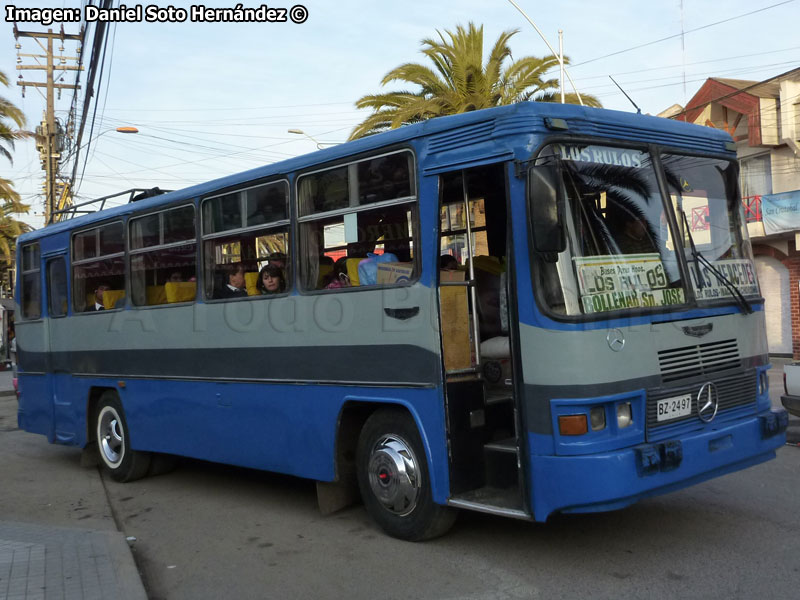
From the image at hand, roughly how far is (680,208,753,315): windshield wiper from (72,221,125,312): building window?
20.1ft

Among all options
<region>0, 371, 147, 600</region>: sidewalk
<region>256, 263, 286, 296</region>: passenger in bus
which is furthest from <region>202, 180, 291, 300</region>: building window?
<region>0, 371, 147, 600</region>: sidewalk

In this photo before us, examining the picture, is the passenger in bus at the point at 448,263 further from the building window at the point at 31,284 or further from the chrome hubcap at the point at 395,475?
the building window at the point at 31,284

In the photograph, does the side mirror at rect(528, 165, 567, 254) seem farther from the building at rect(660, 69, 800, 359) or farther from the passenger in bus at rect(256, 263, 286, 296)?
the building at rect(660, 69, 800, 359)

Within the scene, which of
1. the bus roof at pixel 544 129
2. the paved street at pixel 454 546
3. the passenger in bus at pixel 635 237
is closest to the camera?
the paved street at pixel 454 546

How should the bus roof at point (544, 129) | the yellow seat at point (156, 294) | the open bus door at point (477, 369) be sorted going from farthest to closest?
the yellow seat at point (156, 294) → the open bus door at point (477, 369) → the bus roof at point (544, 129)

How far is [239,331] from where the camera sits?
780 centimetres

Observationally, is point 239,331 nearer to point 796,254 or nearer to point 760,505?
point 760,505

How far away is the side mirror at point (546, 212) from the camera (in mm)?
5191

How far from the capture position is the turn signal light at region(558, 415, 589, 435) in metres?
5.23

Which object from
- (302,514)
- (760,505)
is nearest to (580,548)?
(760,505)

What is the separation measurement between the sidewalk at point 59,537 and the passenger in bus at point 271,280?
A: 2.29m

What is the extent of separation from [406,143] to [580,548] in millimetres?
3062

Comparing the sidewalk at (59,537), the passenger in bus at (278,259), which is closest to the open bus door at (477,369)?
the passenger in bus at (278,259)

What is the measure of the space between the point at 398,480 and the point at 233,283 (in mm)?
2661
